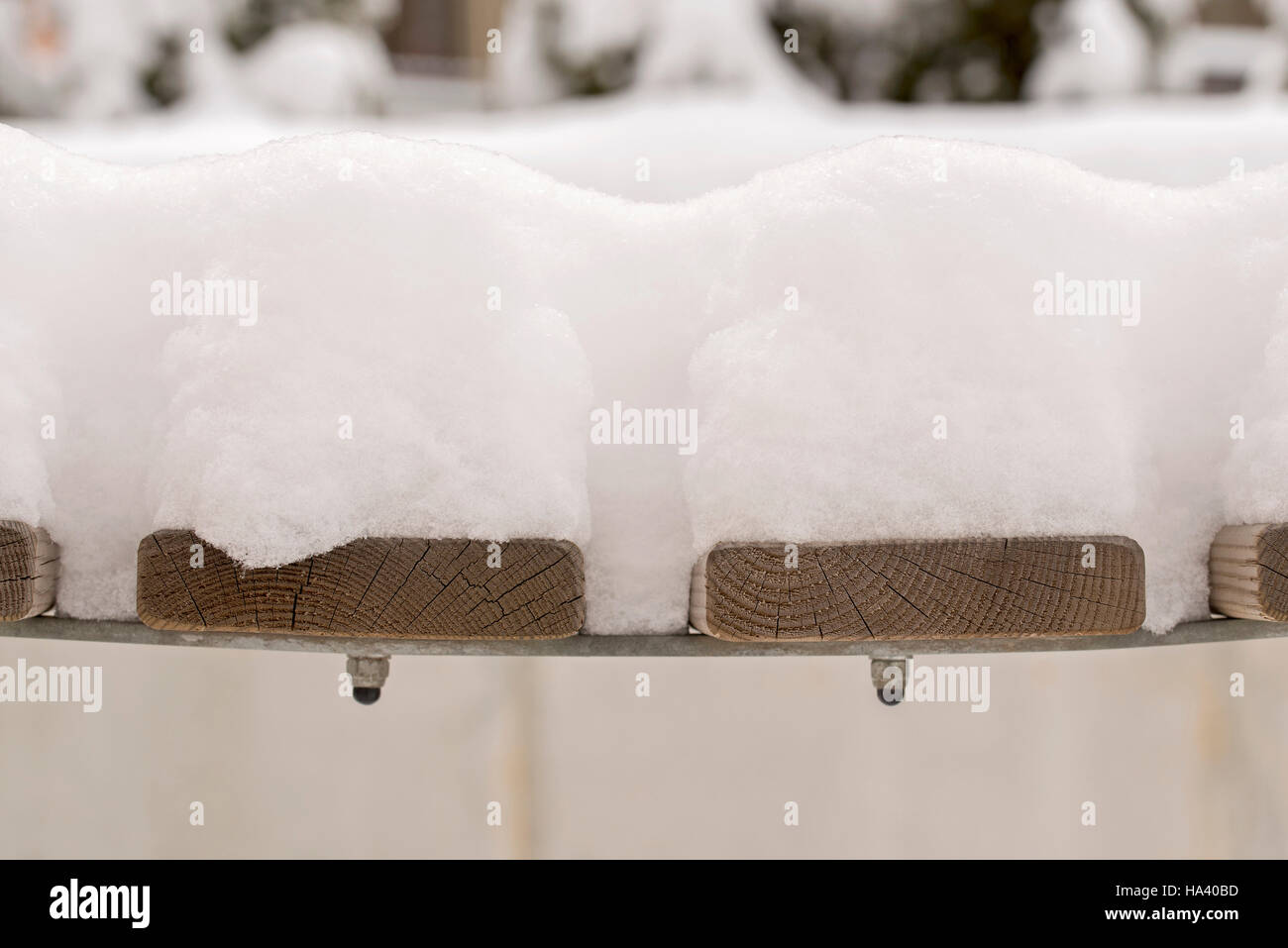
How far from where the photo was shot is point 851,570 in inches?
31.9

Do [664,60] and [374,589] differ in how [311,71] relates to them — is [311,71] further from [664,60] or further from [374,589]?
[374,589]

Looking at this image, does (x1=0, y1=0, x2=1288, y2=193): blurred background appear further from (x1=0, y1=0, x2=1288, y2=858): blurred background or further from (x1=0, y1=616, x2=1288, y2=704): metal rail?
(x1=0, y1=616, x2=1288, y2=704): metal rail

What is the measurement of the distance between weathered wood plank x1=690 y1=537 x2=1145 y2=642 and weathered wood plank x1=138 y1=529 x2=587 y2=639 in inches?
5.8

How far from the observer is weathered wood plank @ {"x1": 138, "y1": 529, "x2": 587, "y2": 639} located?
2.69 ft

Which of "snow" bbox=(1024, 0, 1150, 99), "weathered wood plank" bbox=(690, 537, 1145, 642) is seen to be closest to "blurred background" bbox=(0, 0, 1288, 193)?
"snow" bbox=(1024, 0, 1150, 99)

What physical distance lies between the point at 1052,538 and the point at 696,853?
89.5 inches

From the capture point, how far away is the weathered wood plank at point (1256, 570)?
859 millimetres

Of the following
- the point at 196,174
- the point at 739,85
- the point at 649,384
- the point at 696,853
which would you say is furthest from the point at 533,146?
the point at 739,85

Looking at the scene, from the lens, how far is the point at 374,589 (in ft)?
2.71

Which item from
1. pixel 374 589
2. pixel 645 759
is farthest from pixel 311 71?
pixel 374 589

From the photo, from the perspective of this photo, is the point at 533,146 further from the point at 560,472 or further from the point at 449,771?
the point at 449,771

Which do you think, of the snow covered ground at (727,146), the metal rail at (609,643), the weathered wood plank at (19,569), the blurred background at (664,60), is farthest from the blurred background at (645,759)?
the weathered wood plank at (19,569)

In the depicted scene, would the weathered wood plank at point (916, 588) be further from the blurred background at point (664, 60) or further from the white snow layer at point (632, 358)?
the blurred background at point (664, 60)

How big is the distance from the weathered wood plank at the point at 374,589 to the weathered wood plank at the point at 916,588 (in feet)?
0.49
